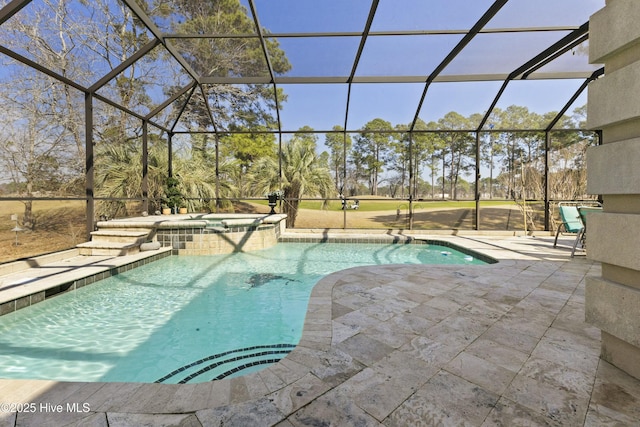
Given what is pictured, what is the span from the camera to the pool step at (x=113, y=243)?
5062 millimetres

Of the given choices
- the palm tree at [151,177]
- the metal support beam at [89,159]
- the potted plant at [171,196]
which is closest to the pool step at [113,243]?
the metal support beam at [89,159]

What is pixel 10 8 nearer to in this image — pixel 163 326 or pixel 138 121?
pixel 163 326

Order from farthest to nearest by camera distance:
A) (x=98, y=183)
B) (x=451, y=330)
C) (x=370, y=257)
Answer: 1. (x=98, y=183)
2. (x=370, y=257)
3. (x=451, y=330)

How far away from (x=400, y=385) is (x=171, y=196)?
8.60m

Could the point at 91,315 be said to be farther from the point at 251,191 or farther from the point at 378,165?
the point at 378,165

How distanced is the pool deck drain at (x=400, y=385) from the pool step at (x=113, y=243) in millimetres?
3938

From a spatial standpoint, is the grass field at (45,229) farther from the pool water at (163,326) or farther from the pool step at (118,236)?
the pool water at (163,326)

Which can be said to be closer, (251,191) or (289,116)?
(251,191)

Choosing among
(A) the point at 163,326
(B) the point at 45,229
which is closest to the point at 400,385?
(A) the point at 163,326

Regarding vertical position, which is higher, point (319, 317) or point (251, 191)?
point (251, 191)

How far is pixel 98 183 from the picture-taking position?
8086mm

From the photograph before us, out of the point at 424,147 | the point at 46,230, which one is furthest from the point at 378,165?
the point at 46,230

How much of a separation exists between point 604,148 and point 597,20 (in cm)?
74

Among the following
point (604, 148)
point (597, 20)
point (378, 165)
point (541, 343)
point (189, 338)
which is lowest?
point (189, 338)
